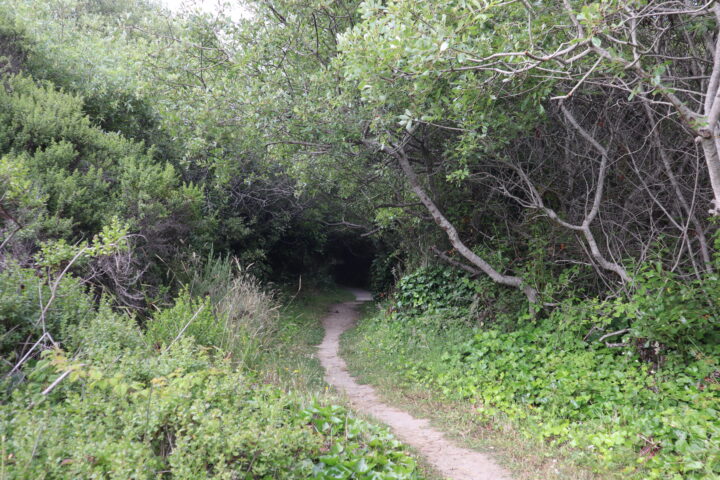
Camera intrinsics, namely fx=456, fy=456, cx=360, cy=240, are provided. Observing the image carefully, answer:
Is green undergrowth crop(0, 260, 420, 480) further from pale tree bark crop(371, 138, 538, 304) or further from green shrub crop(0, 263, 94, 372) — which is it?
pale tree bark crop(371, 138, 538, 304)

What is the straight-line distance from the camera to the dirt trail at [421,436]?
4.14 meters

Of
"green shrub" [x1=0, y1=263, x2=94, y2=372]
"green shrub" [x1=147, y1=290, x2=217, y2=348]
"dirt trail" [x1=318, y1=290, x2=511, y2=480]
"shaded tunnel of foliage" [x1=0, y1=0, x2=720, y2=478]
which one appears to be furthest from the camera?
"green shrub" [x1=147, y1=290, x2=217, y2=348]

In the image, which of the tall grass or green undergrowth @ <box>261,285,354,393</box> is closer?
the tall grass

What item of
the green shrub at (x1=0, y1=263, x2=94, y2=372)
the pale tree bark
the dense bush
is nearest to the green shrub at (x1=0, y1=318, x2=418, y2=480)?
the dense bush

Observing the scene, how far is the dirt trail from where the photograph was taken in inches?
163

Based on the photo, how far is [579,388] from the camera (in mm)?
5113

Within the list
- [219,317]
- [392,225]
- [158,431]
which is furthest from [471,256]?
[158,431]

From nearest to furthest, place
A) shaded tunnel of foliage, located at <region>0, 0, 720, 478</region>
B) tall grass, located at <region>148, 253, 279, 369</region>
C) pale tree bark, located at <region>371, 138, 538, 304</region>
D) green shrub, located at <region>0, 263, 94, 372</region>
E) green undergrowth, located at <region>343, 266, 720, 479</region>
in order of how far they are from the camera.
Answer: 1. shaded tunnel of foliage, located at <region>0, 0, 720, 478</region>
2. green shrub, located at <region>0, 263, 94, 372</region>
3. green undergrowth, located at <region>343, 266, 720, 479</region>
4. tall grass, located at <region>148, 253, 279, 369</region>
5. pale tree bark, located at <region>371, 138, 538, 304</region>

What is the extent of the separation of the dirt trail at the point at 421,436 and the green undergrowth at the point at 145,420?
1.44ft

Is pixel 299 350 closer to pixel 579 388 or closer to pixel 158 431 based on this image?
pixel 579 388

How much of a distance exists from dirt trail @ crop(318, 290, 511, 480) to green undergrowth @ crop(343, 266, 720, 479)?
460mm

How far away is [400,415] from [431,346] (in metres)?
2.24

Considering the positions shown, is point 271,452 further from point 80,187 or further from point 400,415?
point 80,187

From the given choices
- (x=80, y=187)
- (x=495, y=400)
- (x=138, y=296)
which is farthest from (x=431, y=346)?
(x=80, y=187)
